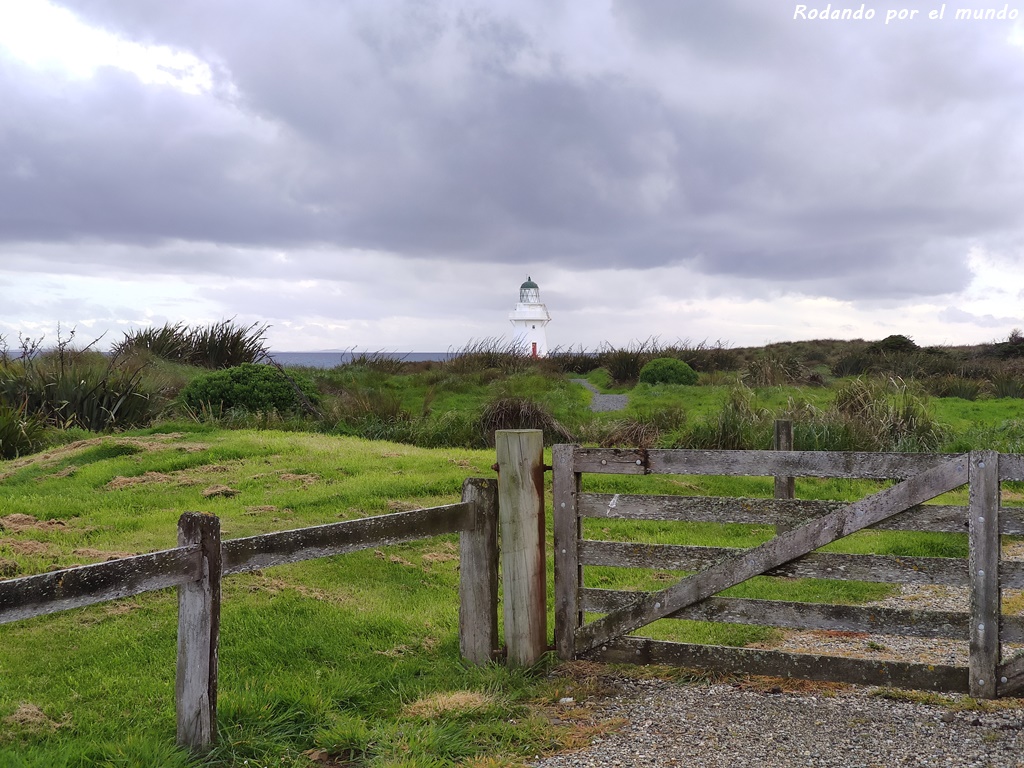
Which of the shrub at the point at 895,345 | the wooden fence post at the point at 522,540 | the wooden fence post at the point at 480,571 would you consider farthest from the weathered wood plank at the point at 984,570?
the shrub at the point at 895,345

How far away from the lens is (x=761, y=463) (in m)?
5.49

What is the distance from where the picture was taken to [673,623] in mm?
7488

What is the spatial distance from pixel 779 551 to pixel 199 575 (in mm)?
3369

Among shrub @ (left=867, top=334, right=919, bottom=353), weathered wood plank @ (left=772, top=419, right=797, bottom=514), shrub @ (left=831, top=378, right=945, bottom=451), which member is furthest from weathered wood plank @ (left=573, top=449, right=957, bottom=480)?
shrub @ (left=867, top=334, right=919, bottom=353)

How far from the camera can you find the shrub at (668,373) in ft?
84.7

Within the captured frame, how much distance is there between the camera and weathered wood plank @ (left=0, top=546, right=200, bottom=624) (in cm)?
373

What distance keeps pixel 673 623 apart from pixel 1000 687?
276cm

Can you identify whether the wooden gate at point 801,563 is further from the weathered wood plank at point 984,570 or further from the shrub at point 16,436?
the shrub at point 16,436

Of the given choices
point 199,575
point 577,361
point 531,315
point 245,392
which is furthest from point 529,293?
point 199,575

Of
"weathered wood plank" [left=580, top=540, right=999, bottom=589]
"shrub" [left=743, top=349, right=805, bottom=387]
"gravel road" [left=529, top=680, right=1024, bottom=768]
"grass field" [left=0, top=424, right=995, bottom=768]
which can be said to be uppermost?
"shrub" [left=743, top=349, right=805, bottom=387]

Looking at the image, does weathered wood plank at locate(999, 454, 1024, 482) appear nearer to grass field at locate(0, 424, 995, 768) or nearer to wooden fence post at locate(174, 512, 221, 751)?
grass field at locate(0, 424, 995, 768)

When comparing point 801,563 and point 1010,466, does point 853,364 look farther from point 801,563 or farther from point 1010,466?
point 801,563

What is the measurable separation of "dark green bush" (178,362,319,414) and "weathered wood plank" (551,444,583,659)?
1312 cm

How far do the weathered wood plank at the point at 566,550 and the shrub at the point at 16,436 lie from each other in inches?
476
